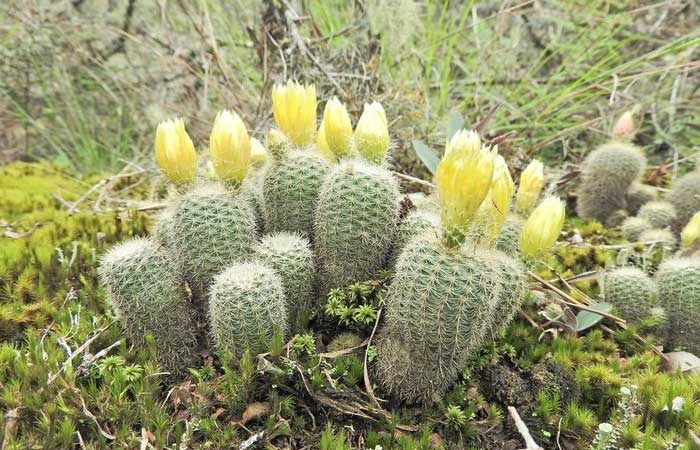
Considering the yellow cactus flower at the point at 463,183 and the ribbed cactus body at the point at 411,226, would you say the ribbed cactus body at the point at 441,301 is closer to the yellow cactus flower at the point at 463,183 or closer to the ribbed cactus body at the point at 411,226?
the yellow cactus flower at the point at 463,183

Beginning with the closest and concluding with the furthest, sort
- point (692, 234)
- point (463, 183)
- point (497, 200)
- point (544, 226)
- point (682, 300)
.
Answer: point (463, 183)
point (497, 200)
point (544, 226)
point (682, 300)
point (692, 234)

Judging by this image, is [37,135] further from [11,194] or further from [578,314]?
[578,314]

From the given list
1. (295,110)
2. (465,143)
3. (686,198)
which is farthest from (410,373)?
(686,198)

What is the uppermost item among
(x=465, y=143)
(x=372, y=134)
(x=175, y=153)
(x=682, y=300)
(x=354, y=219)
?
(x=465, y=143)

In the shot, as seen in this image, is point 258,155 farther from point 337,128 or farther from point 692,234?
point 692,234

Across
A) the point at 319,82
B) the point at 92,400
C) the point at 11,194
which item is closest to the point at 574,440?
the point at 92,400

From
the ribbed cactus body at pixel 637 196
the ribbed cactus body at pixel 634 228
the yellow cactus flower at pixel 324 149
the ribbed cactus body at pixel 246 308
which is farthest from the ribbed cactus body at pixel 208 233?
the ribbed cactus body at pixel 637 196
